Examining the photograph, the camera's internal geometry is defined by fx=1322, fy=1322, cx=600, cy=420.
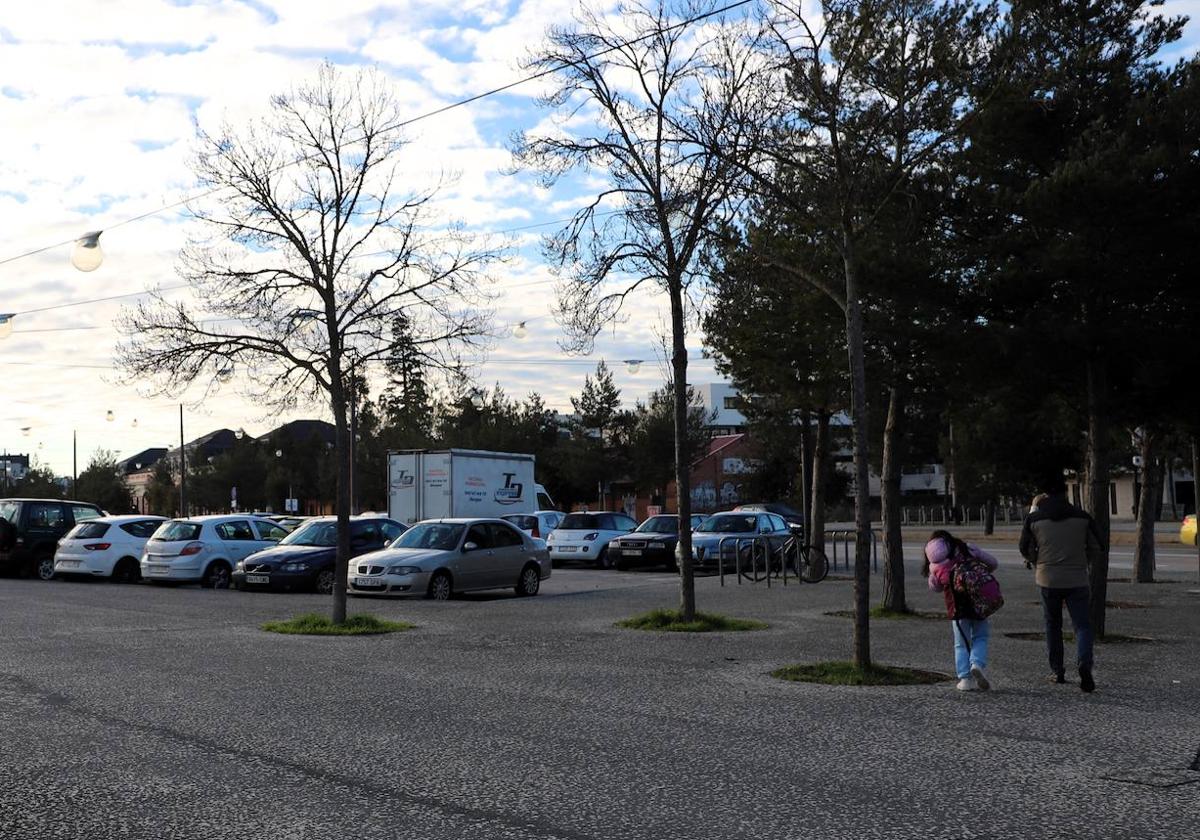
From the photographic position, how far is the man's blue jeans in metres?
11.0

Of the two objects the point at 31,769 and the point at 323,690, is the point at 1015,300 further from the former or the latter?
the point at 31,769

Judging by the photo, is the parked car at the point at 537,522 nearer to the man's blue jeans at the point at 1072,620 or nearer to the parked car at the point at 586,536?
the parked car at the point at 586,536

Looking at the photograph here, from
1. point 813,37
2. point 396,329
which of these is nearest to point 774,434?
point 396,329

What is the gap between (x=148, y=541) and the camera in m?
27.5

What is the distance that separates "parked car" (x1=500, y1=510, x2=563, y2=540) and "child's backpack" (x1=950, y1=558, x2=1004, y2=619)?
2326 cm

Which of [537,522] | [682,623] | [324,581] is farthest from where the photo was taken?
[537,522]

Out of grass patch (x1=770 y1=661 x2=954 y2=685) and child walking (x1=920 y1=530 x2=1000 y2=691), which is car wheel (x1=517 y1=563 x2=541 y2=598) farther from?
child walking (x1=920 y1=530 x2=1000 y2=691)

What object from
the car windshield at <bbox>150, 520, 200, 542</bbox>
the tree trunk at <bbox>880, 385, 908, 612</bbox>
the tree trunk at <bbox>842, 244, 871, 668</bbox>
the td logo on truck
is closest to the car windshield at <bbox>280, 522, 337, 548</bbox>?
the car windshield at <bbox>150, 520, 200, 542</bbox>

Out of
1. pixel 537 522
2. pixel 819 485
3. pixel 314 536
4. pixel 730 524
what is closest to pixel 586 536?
pixel 537 522

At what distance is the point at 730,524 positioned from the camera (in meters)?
31.8

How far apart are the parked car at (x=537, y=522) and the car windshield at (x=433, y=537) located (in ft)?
33.6

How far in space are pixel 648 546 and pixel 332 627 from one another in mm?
16550

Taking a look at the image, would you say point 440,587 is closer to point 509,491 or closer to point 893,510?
point 893,510

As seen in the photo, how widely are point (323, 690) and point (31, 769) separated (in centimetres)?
359
